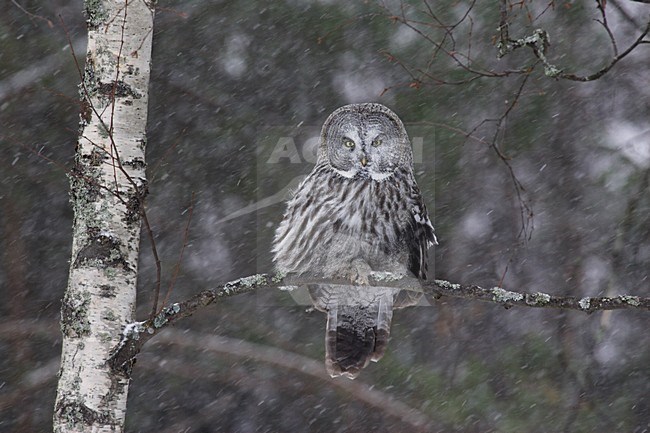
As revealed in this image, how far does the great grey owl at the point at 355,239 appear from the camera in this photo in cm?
406

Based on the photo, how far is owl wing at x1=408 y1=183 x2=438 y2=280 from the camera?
4.20 m

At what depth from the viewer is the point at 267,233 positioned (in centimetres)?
542

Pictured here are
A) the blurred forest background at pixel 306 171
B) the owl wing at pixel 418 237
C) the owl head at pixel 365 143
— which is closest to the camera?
the owl wing at pixel 418 237

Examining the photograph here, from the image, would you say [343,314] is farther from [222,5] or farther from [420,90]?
[222,5]

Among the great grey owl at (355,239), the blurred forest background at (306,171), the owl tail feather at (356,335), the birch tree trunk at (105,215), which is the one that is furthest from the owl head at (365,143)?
the birch tree trunk at (105,215)

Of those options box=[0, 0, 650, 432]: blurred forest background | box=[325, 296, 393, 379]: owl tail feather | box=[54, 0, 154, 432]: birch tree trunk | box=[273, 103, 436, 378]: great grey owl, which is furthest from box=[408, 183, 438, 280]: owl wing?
box=[54, 0, 154, 432]: birch tree trunk

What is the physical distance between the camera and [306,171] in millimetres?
5512

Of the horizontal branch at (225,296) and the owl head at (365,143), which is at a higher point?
the owl head at (365,143)

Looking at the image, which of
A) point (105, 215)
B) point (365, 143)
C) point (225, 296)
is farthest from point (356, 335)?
point (105, 215)

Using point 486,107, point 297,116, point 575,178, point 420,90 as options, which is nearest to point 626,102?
point 575,178

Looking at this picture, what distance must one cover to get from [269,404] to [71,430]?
9.08 feet

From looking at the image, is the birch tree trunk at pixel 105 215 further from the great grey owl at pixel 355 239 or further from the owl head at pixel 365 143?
the owl head at pixel 365 143

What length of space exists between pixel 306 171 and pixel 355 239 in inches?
60.5

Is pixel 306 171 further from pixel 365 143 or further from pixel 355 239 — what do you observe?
pixel 355 239
